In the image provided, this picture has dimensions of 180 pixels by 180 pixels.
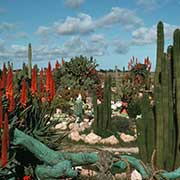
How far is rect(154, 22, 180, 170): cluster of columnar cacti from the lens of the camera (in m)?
7.13

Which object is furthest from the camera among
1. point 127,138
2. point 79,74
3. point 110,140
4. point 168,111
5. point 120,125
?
point 79,74

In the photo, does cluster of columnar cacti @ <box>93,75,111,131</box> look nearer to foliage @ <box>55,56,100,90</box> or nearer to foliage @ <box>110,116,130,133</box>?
foliage @ <box>110,116,130,133</box>

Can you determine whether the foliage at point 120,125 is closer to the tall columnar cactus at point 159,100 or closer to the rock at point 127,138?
the rock at point 127,138

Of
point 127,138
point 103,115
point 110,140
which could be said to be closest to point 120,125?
point 103,115

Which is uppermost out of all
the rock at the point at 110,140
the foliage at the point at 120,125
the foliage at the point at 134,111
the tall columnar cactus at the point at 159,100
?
the tall columnar cactus at the point at 159,100

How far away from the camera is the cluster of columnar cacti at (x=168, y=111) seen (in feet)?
23.4

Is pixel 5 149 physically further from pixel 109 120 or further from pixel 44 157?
pixel 109 120

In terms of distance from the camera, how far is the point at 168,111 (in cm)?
721

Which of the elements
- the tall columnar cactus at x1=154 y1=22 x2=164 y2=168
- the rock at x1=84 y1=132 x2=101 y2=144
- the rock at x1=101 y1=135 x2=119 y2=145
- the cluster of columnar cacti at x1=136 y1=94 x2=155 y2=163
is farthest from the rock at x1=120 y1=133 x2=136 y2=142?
the tall columnar cactus at x1=154 y1=22 x2=164 y2=168

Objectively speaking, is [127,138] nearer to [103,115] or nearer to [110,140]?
[110,140]

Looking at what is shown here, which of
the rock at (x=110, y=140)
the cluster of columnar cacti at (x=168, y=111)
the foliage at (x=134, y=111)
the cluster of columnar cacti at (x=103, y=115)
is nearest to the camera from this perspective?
the cluster of columnar cacti at (x=168, y=111)

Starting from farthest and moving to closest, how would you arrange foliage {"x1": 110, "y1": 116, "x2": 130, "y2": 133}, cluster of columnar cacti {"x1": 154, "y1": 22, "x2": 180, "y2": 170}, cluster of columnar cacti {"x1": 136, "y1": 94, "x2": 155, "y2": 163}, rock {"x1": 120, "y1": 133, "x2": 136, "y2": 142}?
foliage {"x1": 110, "y1": 116, "x2": 130, "y2": 133} → rock {"x1": 120, "y1": 133, "x2": 136, "y2": 142} → cluster of columnar cacti {"x1": 136, "y1": 94, "x2": 155, "y2": 163} → cluster of columnar cacti {"x1": 154, "y1": 22, "x2": 180, "y2": 170}

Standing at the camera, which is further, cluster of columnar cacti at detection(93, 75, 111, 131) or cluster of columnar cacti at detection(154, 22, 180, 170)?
cluster of columnar cacti at detection(93, 75, 111, 131)

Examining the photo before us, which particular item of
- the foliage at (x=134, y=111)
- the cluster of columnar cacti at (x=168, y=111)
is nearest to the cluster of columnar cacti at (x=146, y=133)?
the cluster of columnar cacti at (x=168, y=111)
